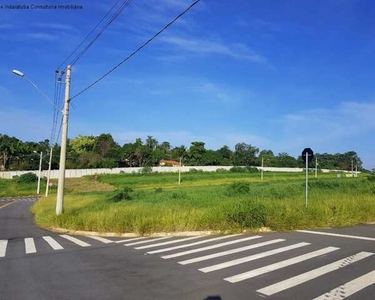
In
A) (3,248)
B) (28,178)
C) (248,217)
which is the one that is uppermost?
(28,178)

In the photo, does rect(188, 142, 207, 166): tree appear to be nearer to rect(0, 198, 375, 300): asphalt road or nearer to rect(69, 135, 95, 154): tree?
rect(69, 135, 95, 154): tree

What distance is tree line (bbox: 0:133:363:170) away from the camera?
10625cm

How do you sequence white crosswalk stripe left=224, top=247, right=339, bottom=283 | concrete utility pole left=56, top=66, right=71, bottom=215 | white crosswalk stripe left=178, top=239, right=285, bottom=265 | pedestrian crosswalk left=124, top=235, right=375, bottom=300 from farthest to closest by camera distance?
concrete utility pole left=56, top=66, right=71, bottom=215
white crosswalk stripe left=178, top=239, right=285, bottom=265
white crosswalk stripe left=224, top=247, right=339, bottom=283
pedestrian crosswalk left=124, top=235, right=375, bottom=300

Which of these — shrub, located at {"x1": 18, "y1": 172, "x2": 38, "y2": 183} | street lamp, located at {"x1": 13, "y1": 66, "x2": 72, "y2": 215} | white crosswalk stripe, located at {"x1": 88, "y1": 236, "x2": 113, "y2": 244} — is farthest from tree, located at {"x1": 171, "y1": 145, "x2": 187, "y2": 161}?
white crosswalk stripe, located at {"x1": 88, "y1": 236, "x2": 113, "y2": 244}

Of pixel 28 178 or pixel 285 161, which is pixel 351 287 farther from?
pixel 285 161

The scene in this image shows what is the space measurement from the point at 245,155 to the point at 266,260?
141693mm

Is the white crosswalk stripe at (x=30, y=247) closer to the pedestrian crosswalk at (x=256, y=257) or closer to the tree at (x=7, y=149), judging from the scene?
the pedestrian crosswalk at (x=256, y=257)

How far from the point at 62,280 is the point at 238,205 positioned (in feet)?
29.2

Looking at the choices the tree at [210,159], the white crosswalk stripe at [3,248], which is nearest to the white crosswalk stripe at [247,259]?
the white crosswalk stripe at [3,248]

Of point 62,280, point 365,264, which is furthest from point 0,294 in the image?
point 365,264

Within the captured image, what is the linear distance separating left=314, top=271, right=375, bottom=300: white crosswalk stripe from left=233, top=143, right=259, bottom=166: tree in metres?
139

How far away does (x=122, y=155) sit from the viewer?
12244cm

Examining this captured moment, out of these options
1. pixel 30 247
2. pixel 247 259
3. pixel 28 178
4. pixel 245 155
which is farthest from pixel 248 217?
pixel 245 155

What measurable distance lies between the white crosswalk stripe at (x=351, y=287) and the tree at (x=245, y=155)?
13899 centimetres
